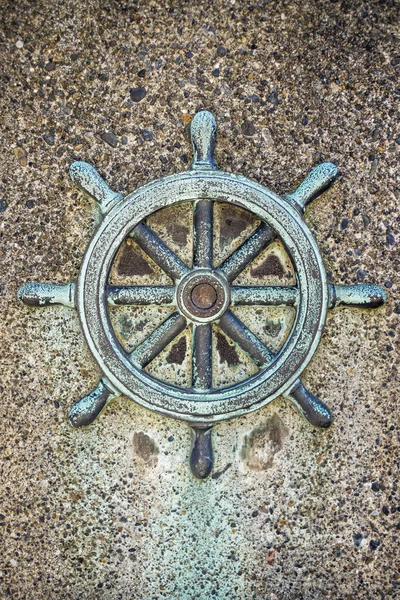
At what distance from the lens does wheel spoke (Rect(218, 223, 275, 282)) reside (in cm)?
132

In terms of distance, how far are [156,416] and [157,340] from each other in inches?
7.1

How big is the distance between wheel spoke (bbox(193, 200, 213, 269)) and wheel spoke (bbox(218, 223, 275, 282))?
39 mm

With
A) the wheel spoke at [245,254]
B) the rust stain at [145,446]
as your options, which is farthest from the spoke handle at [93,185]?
the rust stain at [145,446]

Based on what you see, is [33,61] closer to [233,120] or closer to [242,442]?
[233,120]

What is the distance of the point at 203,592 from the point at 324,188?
93cm

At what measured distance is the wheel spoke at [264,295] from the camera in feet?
4.34

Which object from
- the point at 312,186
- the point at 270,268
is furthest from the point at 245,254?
the point at 312,186

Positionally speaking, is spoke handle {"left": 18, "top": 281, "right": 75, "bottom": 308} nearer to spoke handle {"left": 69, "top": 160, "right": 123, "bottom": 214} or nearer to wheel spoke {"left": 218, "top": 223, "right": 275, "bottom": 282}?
spoke handle {"left": 69, "top": 160, "right": 123, "bottom": 214}

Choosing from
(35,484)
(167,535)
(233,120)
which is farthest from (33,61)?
(167,535)

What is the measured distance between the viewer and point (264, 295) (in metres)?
1.32

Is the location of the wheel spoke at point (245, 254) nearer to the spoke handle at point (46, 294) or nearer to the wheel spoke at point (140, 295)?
the wheel spoke at point (140, 295)

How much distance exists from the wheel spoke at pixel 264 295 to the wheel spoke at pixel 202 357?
0.30 ft

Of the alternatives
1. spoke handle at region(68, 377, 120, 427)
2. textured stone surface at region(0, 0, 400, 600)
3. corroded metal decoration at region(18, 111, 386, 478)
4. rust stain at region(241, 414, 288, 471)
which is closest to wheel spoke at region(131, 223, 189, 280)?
corroded metal decoration at region(18, 111, 386, 478)

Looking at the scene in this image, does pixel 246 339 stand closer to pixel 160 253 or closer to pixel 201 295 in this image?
pixel 201 295
